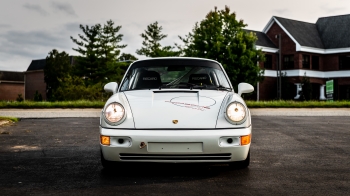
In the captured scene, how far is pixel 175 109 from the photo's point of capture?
196 inches

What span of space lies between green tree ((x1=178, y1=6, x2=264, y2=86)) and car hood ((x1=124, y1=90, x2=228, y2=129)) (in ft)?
107

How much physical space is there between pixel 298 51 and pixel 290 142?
36443mm

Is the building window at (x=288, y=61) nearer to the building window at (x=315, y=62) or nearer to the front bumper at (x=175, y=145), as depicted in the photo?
the building window at (x=315, y=62)

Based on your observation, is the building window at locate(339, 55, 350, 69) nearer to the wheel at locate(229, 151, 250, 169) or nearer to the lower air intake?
the wheel at locate(229, 151, 250, 169)

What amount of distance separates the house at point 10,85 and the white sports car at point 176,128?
85.7 meters

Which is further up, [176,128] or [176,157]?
[176,128]

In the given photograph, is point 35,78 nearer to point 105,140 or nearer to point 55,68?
point 55,68

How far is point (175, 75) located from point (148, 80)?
0.38 meters

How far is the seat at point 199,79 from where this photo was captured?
5.98 meters

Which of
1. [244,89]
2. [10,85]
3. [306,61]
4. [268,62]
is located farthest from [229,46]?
[10,85]

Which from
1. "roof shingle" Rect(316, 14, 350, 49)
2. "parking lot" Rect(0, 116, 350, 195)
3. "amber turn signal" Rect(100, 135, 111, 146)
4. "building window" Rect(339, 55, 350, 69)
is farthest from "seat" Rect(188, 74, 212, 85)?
"building window" Rect(339, 55, 350, 69)

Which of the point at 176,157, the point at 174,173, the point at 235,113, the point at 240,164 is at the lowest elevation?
the point at 174,173

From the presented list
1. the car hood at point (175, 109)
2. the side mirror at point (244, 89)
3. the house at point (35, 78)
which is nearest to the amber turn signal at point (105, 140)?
the car hood at point (175, 109)

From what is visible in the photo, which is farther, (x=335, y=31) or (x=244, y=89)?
(x=335, y=31)
